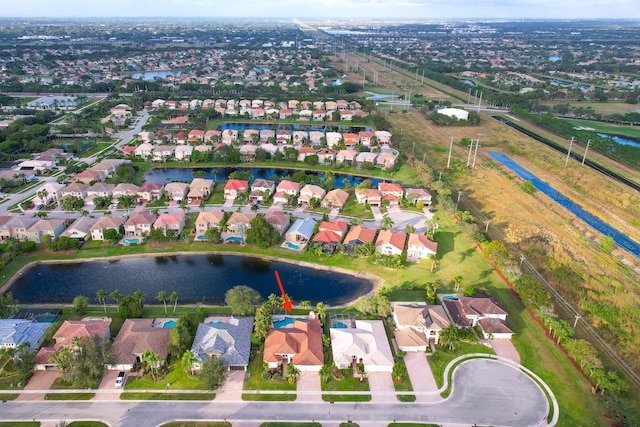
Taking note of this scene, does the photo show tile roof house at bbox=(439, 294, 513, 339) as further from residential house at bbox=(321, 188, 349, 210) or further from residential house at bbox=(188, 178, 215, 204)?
residential house at bbox=(188, 178, 215, 204)

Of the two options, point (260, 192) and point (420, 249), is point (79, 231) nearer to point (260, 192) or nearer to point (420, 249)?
point (260, 192)

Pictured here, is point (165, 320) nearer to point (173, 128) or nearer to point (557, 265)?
point (557, 265)

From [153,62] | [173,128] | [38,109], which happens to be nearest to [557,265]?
[173,128]

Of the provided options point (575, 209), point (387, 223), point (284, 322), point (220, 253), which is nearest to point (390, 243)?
point (387, 223)

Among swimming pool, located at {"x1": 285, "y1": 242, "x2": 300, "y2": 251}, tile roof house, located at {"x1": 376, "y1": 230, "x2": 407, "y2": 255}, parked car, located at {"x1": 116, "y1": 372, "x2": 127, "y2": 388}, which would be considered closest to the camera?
parked car, located at {"x1": 116, "y1": 372, "x2": 127, "y2": 388}

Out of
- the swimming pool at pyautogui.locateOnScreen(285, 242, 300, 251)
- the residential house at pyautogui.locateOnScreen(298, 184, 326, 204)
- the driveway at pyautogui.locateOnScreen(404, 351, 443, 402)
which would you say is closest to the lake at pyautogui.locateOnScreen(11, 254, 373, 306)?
the swimming pool at pyautogui.locateOnScreen(285, 242, 300, 251)

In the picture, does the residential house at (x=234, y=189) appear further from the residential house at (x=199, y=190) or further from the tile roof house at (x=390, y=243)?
the tile roof house at (x=390, y=243)

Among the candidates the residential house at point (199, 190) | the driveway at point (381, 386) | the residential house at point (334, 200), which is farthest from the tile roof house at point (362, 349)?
the residential house at point (199, 190)
